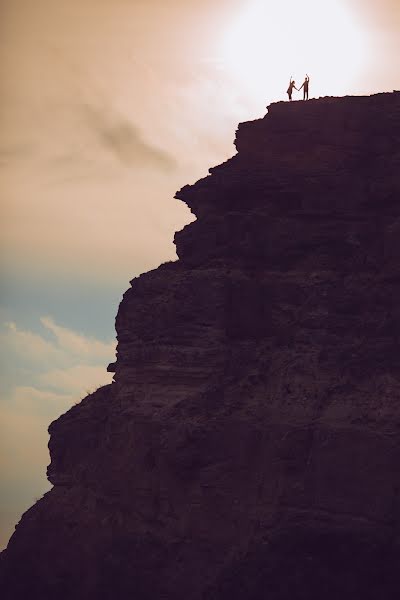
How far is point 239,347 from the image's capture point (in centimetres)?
5275

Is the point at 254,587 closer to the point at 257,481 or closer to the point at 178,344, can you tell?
the point at 257,481

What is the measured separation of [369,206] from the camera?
5403cm

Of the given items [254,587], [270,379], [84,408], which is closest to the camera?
[254,587]

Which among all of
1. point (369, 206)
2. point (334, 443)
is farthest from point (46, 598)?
point (369, 206)

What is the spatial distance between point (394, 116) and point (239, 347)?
36.0 ft

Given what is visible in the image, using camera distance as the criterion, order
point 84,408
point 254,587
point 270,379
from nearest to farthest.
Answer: point 254,587, point 270,379, point 84,408

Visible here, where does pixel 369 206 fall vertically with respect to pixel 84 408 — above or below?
above

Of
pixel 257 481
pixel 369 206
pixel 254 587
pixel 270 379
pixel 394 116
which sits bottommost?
pixel 254 587

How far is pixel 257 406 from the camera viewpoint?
50688 millimetres

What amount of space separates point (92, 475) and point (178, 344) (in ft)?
20.4

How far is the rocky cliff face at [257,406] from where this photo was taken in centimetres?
4756

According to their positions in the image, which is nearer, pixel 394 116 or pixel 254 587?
pixel 254 587

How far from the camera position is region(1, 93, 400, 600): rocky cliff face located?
47.6m

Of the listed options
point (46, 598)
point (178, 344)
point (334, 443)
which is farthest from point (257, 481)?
point (46, 598)
